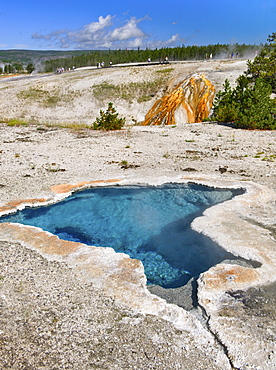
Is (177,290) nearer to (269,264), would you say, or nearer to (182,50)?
(269,264)

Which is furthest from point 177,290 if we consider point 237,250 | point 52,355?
point 52,355

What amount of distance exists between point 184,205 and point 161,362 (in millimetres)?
5616

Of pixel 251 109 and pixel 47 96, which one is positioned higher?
pixel 251 109

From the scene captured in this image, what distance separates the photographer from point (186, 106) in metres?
24.7

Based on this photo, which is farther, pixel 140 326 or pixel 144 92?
pixel 144 92

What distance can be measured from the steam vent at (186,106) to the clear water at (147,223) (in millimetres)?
14874

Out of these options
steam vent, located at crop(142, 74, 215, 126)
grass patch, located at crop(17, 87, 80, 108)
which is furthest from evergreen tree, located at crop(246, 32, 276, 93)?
grass patch, located at crop(17, 87, 80, 108)

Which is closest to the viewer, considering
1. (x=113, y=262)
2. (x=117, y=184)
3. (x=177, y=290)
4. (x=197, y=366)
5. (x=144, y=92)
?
(x=197, y=366)

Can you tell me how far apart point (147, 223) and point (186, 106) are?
60.0 ft

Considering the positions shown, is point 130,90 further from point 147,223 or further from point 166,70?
point 147,223

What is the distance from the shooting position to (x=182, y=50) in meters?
75.8

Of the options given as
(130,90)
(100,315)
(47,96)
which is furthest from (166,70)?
(100,315)

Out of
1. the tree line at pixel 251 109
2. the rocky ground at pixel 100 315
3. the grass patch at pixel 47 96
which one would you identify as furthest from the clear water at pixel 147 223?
the grass patch at pixel 47 96

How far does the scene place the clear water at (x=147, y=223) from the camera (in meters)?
6.18
